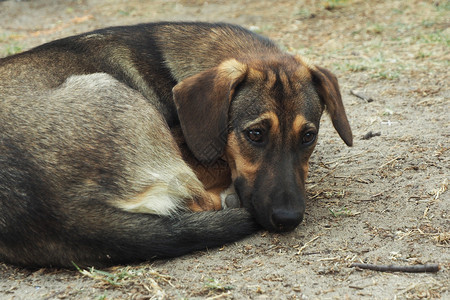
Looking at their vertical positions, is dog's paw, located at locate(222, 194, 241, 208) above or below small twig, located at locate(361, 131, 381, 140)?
above

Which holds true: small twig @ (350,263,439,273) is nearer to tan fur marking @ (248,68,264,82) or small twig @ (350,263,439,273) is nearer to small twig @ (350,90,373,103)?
tan fur marking @ (248,68,264,82)

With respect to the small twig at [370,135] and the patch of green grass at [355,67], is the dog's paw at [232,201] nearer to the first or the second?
the small twig at [370,135]

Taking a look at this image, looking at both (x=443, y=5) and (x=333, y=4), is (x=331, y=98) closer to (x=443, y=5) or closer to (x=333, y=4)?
(x=443, y=5)

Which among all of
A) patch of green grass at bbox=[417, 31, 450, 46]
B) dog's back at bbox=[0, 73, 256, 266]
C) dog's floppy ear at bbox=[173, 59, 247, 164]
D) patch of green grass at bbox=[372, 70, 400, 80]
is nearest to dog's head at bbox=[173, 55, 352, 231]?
dog's floppy ear at bbox=[173, 59, 247, 164]

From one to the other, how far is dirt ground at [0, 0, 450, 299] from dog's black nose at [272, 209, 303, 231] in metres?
0.15

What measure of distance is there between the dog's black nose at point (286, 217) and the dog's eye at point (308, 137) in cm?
59

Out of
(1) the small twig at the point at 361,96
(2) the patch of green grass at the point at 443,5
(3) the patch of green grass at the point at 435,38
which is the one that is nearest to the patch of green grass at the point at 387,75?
(1) the small twig at the point at 361,96

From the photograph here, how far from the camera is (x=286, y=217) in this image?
153 inches

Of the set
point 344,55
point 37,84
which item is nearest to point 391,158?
point 37,84

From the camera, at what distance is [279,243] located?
156 inches

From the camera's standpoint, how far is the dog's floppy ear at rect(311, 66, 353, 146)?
4.46 meters

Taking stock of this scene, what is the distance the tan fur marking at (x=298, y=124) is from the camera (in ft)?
13.6

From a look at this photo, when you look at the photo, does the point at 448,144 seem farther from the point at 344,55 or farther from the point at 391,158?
the point at 344,55

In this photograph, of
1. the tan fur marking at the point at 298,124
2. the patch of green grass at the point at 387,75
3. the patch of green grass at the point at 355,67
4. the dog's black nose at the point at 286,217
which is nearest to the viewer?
the dog's black nose at the point at 286,217
